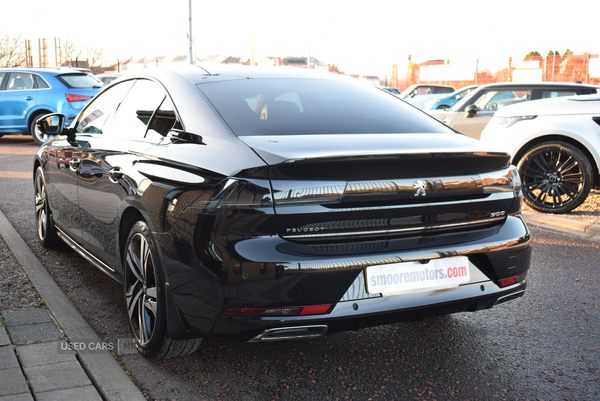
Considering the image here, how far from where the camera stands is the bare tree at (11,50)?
49.9 m

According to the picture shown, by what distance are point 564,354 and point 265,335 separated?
5.63 ft

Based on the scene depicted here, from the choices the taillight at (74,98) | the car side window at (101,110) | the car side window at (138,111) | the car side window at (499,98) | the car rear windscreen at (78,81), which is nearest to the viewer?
the car side window at (138,111)

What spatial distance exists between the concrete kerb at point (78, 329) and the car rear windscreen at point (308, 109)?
4.15ft

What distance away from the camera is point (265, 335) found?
2467 millimetres

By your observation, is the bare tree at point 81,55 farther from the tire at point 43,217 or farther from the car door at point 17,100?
the tire at point 43,217

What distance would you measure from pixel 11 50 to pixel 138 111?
5407 centimetres

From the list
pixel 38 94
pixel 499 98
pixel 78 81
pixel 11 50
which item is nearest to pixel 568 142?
pixel 499 98

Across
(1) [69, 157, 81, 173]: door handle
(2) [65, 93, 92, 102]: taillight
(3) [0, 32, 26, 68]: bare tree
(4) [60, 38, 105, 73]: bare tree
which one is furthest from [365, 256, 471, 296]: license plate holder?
(4) [60, 38, 105, 73]: bare tree

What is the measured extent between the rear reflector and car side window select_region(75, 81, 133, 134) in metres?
2.03

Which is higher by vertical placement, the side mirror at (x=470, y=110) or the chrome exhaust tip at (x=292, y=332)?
the side mirror at (x=470, y=110)

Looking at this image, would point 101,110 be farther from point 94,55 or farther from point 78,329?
point 94,55

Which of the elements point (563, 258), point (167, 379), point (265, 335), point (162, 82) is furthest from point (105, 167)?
point (563, 258)

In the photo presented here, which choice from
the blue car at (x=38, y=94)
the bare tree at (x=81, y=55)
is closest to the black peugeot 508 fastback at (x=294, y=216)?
the blue car at (x=38, y=94)

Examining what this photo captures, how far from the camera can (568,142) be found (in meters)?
7.15
